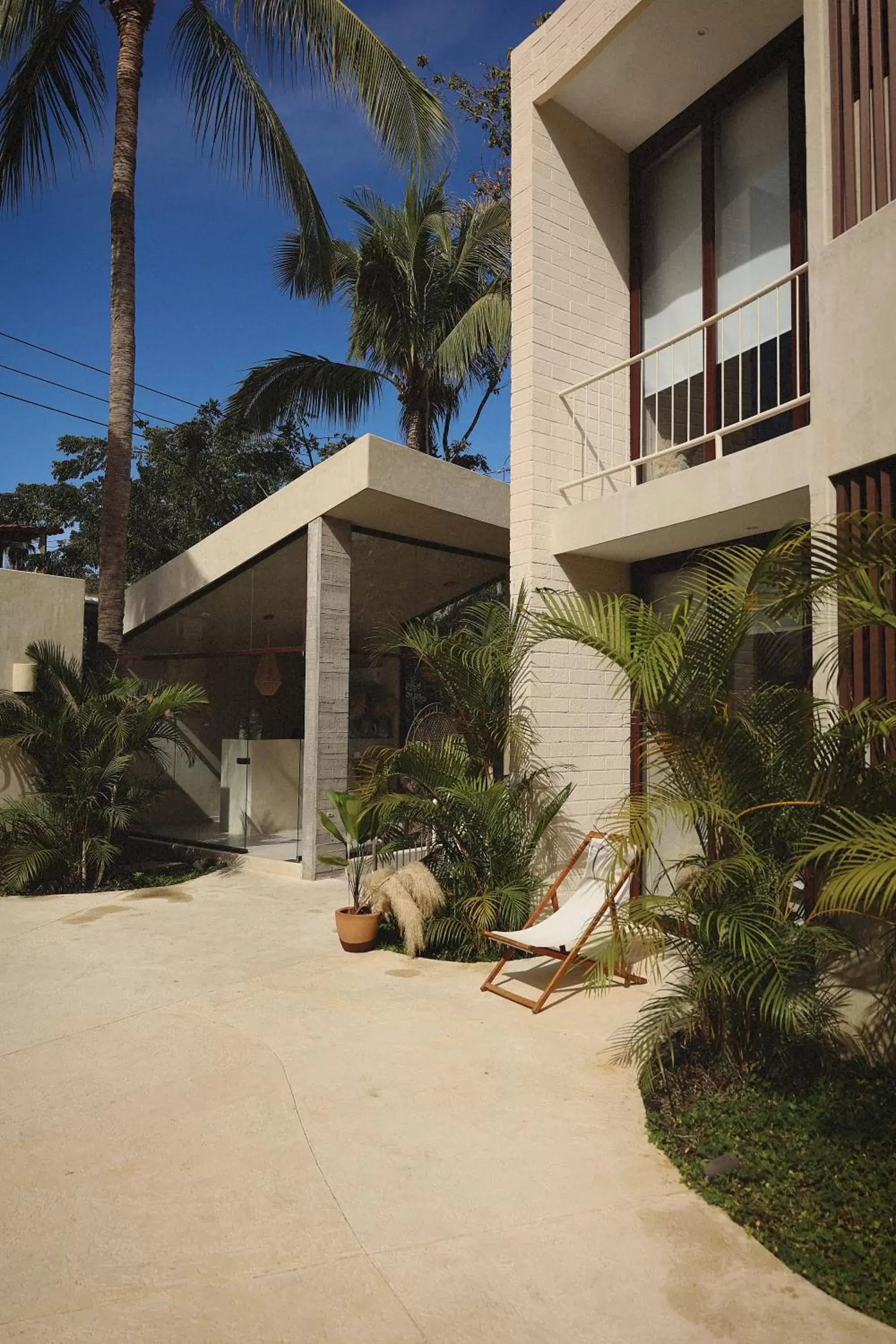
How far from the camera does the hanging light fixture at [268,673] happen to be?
8.76 m

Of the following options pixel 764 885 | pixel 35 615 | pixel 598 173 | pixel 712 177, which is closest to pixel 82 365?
pixel 35 615

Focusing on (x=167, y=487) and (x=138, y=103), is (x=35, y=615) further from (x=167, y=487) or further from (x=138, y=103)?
(x=167, y=487)

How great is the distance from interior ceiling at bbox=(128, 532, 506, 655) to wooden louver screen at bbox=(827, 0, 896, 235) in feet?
17.6

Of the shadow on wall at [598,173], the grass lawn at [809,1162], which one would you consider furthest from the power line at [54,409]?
the grass lawn at [809,1162]

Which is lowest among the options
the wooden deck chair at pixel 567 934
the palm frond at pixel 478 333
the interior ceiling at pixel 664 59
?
the wooden deck chair at pixel 567 934

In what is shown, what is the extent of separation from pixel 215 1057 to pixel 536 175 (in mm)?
6449

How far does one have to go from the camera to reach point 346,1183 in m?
2.93

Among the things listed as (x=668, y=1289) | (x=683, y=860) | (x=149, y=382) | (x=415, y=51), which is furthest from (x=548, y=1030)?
(x=149, y=382)

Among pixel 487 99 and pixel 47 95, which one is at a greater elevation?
pixel 487 99

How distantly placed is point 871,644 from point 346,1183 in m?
2.94

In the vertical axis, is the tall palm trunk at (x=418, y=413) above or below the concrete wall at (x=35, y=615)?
above

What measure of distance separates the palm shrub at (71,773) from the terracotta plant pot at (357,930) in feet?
9.44

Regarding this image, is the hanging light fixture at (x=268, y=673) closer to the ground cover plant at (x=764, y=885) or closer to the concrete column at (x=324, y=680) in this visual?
the concrete column at (x=324, y=680)

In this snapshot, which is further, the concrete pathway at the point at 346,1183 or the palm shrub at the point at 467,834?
the palm shrub at the point at 467,834
